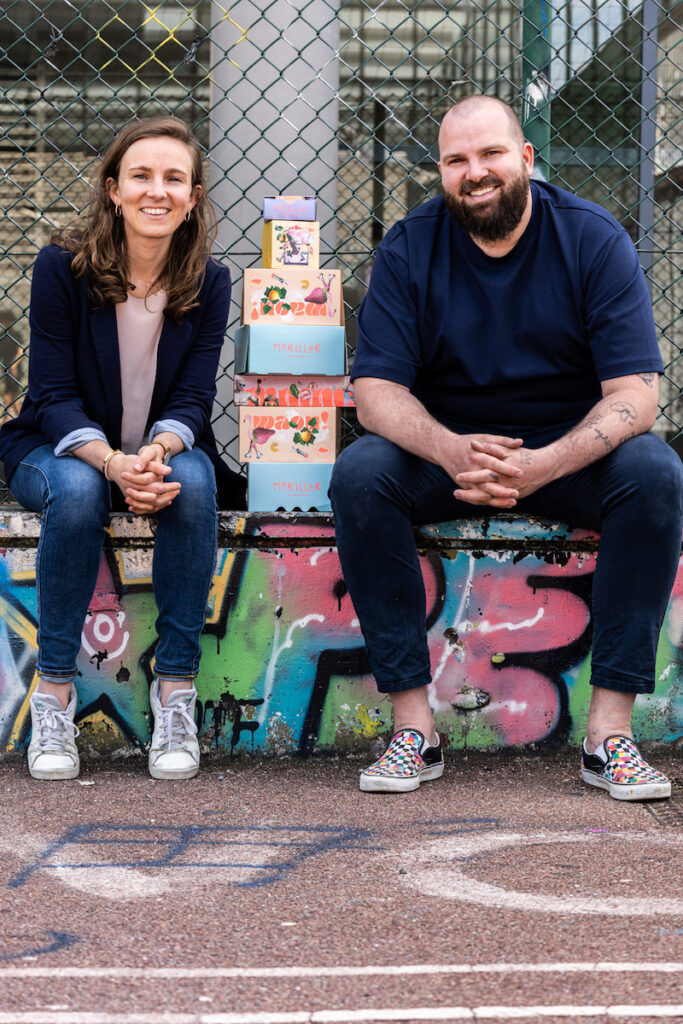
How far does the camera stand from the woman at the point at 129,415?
2.78m

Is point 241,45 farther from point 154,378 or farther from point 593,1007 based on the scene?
point 593,1007

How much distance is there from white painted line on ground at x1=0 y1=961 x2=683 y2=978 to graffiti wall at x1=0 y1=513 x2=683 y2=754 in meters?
1.29

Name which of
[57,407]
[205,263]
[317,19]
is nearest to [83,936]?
[57,407]

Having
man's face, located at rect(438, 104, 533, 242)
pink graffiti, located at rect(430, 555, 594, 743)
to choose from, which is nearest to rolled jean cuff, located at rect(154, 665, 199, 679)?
pink graffiti, located at rect(430, 555, 594, 743)

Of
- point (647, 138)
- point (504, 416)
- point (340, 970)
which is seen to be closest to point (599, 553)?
point (504, 416)

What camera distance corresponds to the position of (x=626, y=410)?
8.90 ft

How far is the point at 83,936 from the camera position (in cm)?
188

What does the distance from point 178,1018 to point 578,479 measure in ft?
5.57

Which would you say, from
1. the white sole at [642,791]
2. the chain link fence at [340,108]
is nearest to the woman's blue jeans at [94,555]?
the chain link fence at [340,108]

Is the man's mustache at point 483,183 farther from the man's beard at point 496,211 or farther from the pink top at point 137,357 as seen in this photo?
the pink top at point 137,357

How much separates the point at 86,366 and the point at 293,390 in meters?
0.60

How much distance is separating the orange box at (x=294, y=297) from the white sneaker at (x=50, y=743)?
3.95 feet

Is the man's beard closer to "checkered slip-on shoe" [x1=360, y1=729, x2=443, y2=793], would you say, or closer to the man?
the man

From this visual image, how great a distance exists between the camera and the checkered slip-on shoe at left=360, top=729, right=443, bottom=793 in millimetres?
2715
